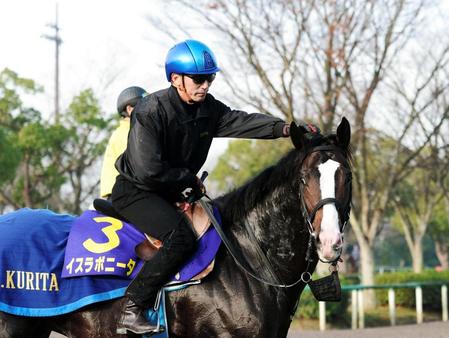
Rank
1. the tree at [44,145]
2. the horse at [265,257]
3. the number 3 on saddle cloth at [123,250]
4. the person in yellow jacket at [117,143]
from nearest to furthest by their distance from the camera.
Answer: the horse at [265,257]
the number 3 on saddle cloth at [123,250]
the person in yellow jacket at [117,143]
the tree at [44,145]

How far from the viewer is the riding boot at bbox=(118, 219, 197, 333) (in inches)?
191

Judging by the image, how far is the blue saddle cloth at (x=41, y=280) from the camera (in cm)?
507

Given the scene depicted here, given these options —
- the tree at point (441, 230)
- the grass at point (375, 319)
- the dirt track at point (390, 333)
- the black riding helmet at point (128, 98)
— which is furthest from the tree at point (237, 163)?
the black riding helmet at point (128, 98)

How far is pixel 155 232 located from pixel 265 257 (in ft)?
2.78

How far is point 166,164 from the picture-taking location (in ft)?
16.0

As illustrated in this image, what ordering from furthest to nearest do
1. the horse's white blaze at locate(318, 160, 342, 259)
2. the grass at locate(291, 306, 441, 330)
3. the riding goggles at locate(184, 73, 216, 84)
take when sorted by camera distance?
the grass at locate(291, 306, 441, 330), the riding goggles at locate(184, 73, 216, 84), the horse's white blaze at locate(318, 160, 342, 259)

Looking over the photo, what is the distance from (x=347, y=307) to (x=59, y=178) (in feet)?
50.2

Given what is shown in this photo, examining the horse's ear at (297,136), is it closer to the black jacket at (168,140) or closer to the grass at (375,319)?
the black jacket at (168,140)

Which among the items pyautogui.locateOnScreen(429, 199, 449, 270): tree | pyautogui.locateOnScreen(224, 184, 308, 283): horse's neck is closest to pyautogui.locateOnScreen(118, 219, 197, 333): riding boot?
pyautogui.locateOnScreen(224, 184, 308, 283): horse's neck

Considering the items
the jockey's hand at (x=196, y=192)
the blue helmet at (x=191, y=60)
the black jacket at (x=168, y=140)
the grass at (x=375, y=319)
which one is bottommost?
the grass at (x=375, y=319)

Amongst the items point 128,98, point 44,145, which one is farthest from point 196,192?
point 44,145

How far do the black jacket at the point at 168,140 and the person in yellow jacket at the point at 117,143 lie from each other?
119cm

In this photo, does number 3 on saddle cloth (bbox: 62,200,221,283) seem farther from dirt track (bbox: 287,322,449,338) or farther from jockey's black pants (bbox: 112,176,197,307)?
dirt track (bbox: 287,322,449,338)

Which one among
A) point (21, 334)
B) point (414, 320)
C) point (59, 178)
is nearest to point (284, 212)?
point (21, 334)
